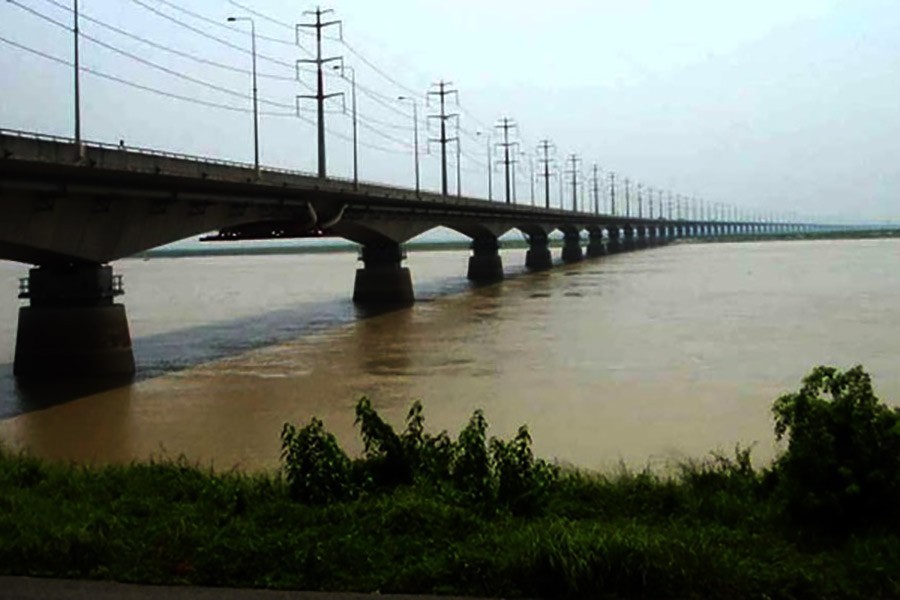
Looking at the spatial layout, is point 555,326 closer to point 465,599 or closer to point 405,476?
point 405,476

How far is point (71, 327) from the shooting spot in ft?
83.3

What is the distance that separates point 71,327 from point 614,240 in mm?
133625

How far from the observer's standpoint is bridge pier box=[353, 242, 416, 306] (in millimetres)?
51062

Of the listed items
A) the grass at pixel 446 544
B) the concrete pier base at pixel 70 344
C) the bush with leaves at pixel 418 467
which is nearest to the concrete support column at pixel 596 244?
the concrete pier base at pixel 70 344

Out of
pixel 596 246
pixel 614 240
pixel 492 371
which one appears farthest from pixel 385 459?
pixel 614 240

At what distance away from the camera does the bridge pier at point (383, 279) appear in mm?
51062

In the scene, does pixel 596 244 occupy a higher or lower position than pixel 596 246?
higher

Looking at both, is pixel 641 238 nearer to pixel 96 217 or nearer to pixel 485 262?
pixel 485 262

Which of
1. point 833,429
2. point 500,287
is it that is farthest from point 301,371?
point 500,287

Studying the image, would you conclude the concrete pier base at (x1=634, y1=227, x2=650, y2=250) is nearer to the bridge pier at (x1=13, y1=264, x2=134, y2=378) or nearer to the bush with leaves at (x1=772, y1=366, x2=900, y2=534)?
the bridge pier at (x1=13, y1=264, x2=134, y2=378)

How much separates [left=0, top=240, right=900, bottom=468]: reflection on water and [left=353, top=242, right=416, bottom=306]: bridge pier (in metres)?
2.11

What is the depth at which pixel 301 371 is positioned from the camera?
25938 millimetres

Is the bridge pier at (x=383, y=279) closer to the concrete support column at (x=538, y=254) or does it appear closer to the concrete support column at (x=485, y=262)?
the concrete support column at (x=485, y=262)

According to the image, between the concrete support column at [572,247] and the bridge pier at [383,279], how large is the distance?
199ft
